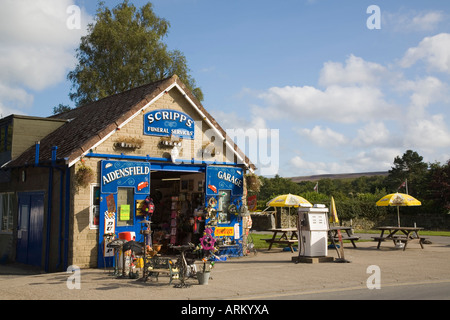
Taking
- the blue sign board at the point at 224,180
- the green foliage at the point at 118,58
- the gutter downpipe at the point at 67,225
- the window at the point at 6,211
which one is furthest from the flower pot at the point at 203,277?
the green foliage at the point at 118,58

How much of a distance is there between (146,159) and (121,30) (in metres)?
21.2

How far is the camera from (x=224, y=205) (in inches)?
698

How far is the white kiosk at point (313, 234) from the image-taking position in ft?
51.3

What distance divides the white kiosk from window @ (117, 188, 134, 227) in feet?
18.2

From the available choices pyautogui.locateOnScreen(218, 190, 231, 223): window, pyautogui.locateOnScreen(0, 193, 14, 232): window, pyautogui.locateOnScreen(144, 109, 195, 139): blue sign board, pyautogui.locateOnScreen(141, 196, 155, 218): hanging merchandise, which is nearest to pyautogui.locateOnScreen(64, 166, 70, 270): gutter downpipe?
pyautogui.locateOnScreen(141, 196, 155, 218): hanging merchandise

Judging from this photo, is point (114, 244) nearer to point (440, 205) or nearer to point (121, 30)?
point (121, 30)

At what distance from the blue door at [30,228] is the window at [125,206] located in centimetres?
284

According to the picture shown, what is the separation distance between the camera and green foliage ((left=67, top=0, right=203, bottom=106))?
3412 centimetres

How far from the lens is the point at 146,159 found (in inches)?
627

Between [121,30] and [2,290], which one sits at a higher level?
[121,30]
